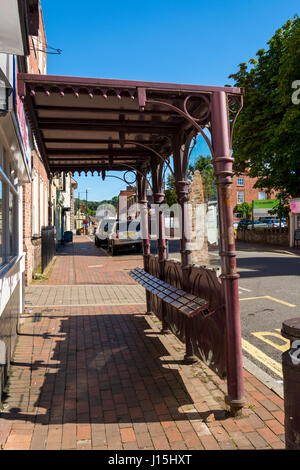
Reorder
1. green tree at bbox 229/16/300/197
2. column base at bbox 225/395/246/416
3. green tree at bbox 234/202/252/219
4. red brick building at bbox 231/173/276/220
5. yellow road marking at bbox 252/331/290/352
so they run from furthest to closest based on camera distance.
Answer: red brick building at bbox 231/173/276/220, green tree at bbox 234/202/252/219, green tree at bbox 229/16/300/197, yellow road marking at bbox 252/331/290/352, column base at bbox 225/395/246/416

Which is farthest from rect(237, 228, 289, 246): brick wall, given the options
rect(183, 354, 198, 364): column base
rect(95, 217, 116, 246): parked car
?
rect(183, 354, 198, 364): column base

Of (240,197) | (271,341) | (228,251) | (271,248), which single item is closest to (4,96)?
(228,251)

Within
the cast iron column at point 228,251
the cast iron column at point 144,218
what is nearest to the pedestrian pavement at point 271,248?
the cast iron column at point 144,218

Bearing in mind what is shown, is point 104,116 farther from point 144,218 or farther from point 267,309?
point 267,309

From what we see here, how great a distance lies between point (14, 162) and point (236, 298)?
12.6ft

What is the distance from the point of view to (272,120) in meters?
22.2

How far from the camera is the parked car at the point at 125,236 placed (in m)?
20.8

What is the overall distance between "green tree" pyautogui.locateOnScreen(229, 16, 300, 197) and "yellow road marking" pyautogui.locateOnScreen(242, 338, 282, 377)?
55.6 ft

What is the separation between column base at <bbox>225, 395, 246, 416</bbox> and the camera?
3484 millimetres

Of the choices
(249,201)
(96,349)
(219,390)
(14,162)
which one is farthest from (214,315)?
(249,201)

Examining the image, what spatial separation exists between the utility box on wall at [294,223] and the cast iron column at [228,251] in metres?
21.6

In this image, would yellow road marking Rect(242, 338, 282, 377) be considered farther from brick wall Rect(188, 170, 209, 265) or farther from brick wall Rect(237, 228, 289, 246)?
brick wall Rect(237, 228, 289, 246)

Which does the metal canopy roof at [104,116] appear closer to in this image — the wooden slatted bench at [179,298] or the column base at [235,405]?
the wooden slatted bench at [179,298]

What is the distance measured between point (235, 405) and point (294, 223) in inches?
889
